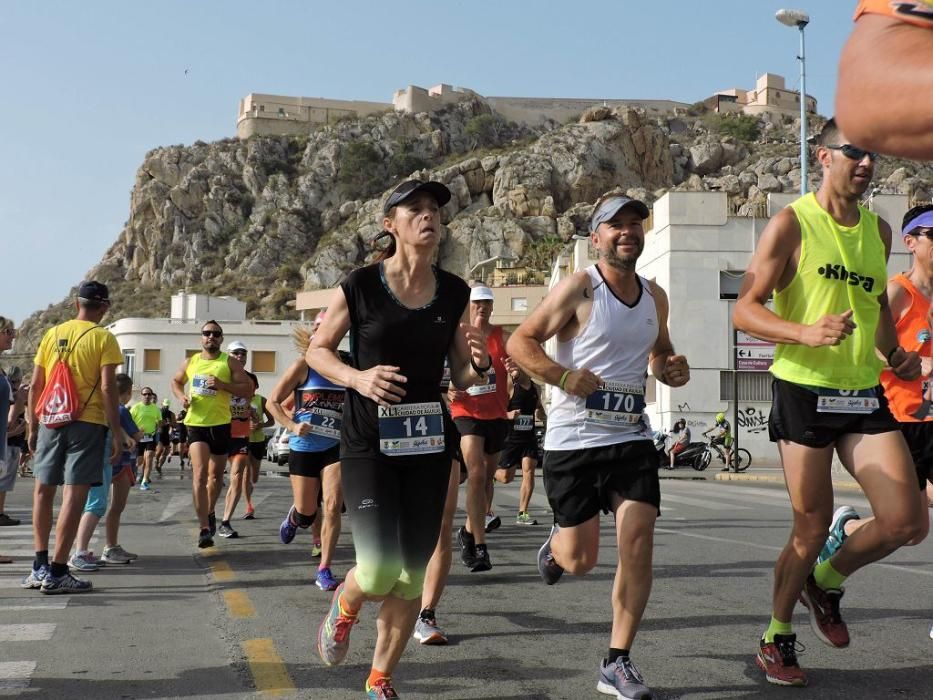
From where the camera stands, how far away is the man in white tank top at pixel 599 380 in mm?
5023

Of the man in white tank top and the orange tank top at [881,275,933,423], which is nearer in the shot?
the man in white tank top

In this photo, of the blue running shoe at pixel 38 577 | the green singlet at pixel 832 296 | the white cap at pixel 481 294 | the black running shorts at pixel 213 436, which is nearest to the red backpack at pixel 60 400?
the blue running shoe at pixel 38 577

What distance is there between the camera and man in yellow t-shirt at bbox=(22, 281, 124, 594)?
776 centimetres

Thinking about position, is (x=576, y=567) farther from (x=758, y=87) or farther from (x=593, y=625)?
(x=758, y=87)

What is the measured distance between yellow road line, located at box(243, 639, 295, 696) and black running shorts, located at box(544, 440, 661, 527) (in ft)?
4.77

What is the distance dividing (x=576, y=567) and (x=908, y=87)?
13.3 ft

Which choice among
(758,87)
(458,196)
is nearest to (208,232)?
(458,196)

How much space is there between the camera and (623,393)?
17.0 ft

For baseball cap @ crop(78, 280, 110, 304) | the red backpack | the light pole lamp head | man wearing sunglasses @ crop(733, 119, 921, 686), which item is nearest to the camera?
man wearing sunglasses @ crop(733, 119, 921, 686)

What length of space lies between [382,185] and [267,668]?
125 meters

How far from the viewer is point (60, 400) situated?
795 centimetres

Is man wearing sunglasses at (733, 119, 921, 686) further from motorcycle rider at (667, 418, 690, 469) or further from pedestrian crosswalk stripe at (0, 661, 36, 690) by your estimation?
motorcycle rider at (667, 418, 690, 469)

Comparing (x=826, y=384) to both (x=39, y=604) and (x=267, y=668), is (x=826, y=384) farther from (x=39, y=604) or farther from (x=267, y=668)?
(x=39, y=604)

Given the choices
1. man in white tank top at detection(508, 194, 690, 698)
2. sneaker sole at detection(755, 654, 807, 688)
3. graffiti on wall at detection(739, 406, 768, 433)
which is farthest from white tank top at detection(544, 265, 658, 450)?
graffiti on wall at detection(739, 406, 768, 433)
